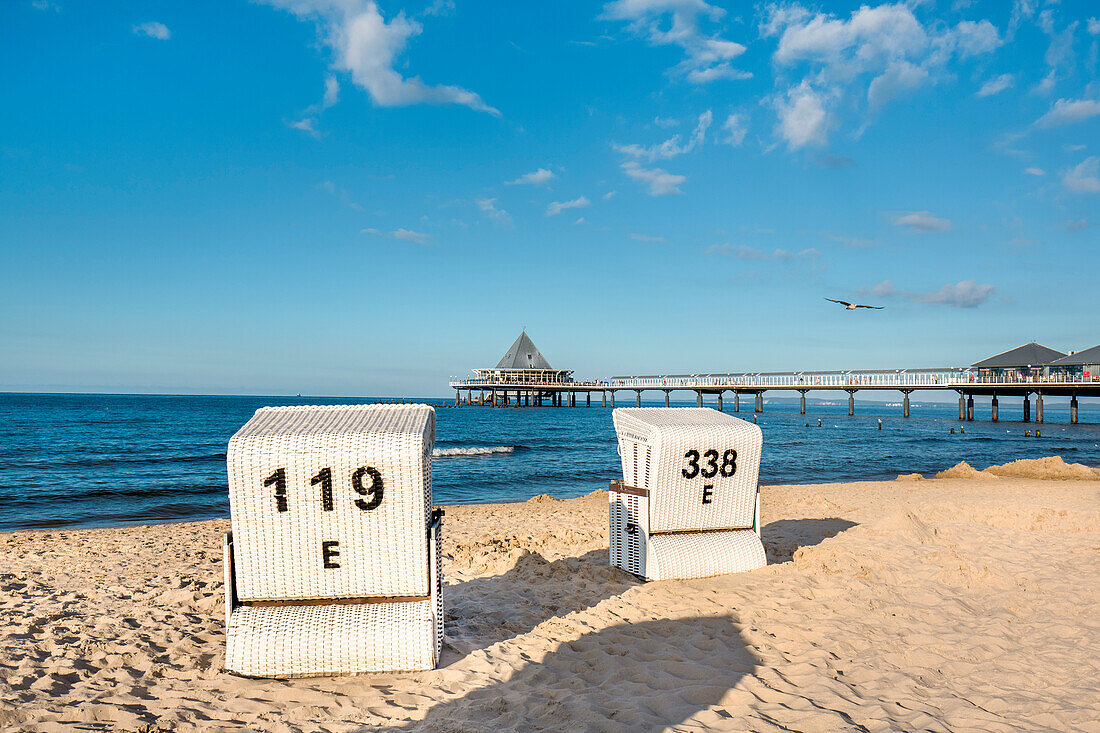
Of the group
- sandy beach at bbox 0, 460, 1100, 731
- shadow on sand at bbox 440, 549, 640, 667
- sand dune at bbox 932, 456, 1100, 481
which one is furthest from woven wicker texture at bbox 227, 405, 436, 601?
sand dune at bbox 932, 456, 1100, 481

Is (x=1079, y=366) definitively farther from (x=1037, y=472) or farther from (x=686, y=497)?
(x=686, y=497)

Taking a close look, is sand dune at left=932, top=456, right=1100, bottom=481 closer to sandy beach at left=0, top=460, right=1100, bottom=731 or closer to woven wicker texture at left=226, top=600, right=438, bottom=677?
sandy beach at left=0, top=460, right=1100, bottom=731

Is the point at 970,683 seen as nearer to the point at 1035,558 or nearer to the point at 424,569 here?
the point at 424,569

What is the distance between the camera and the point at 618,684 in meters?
3.91

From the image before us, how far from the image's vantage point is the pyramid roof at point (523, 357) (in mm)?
76875

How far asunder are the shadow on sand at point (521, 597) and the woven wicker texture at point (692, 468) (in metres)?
0.84

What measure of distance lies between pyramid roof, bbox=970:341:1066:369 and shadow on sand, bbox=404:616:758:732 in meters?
55.3

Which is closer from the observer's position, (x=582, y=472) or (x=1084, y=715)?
(x=1084, y=715)

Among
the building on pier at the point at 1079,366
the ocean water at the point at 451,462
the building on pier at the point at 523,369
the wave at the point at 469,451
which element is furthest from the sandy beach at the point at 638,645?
the building on pier at the point at 523,369

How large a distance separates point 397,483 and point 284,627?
1192mm

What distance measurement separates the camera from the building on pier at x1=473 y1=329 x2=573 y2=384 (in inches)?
3002

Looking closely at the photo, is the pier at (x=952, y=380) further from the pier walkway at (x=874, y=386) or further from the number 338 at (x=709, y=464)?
the number 338 at (x=709, y=464)

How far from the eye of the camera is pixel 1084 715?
3482 millimetres

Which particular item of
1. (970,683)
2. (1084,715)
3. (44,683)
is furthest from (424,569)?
(1084,715)
